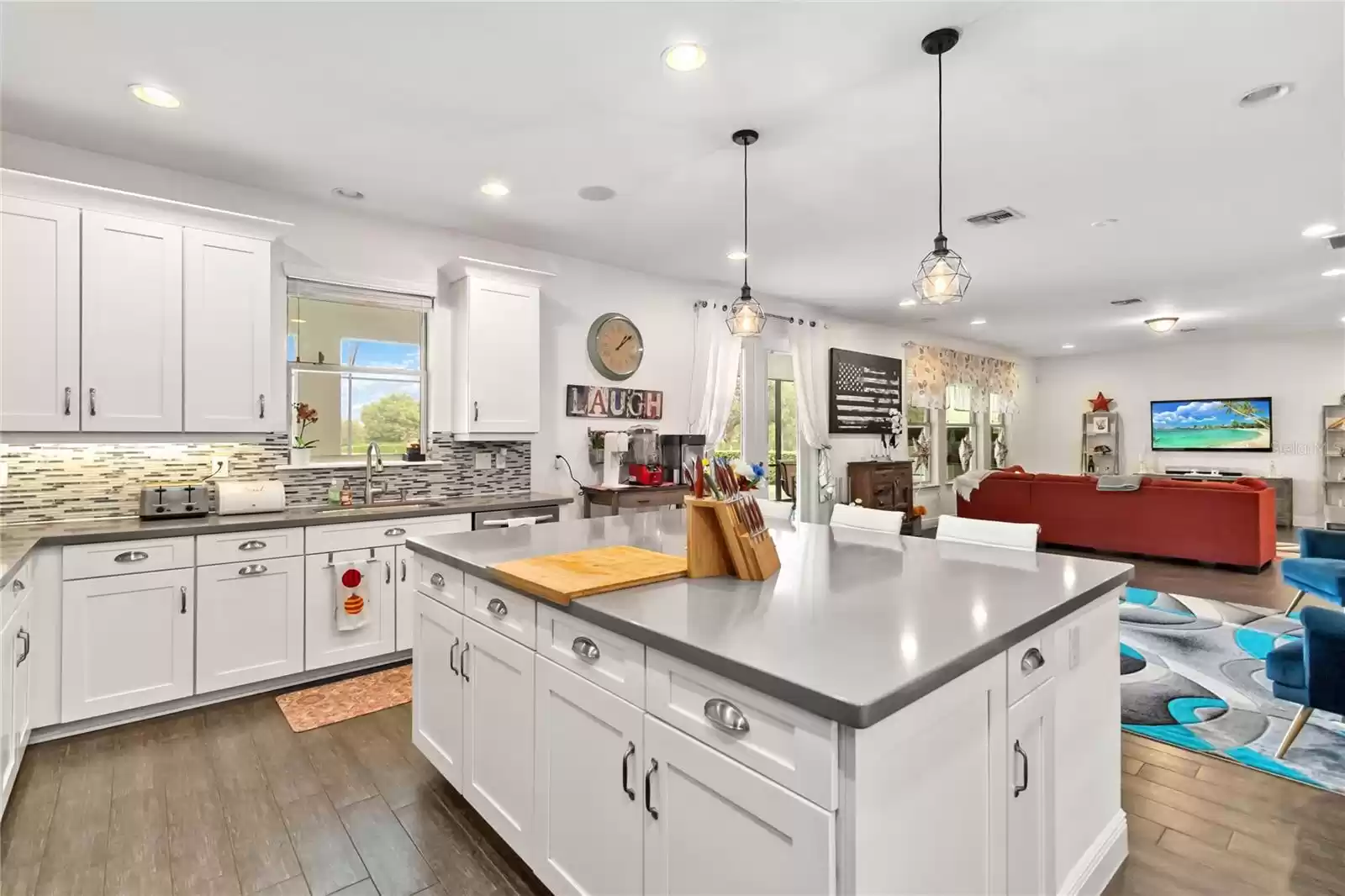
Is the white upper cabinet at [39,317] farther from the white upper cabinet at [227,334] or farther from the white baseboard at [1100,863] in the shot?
the white baseboard at [1100,863]

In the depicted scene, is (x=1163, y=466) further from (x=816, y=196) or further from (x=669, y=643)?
(x=669, y=643)

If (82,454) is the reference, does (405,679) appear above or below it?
below

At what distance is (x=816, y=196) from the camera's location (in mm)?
3611

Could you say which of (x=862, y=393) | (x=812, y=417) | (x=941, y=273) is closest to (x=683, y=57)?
(x=941, y=273)

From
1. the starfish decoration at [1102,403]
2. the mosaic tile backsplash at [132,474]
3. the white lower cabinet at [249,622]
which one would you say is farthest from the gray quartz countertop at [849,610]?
the starfish decoration at [1102,403]

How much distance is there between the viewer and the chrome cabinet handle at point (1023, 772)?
144 centimetres

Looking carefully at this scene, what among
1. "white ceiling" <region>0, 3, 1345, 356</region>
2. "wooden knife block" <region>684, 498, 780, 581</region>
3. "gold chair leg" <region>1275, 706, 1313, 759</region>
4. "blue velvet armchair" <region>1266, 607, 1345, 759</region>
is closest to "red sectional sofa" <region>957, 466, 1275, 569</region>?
"white ceiling" <region>0, 3, 1345, 356</region>

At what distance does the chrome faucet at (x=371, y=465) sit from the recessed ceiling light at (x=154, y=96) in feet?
6.19

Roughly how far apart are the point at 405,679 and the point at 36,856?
1.54 metres

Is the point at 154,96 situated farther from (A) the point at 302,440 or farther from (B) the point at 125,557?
(B) the point at 125,557

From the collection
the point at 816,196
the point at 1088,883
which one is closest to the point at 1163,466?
Answer: the point at 816,196

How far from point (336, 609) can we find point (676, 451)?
2.62 meters

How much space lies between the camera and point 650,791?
4.52 ft

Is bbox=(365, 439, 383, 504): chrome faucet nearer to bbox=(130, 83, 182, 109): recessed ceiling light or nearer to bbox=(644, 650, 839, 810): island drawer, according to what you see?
bbox=(130, 83, 182, 109): recessed ceiling light
